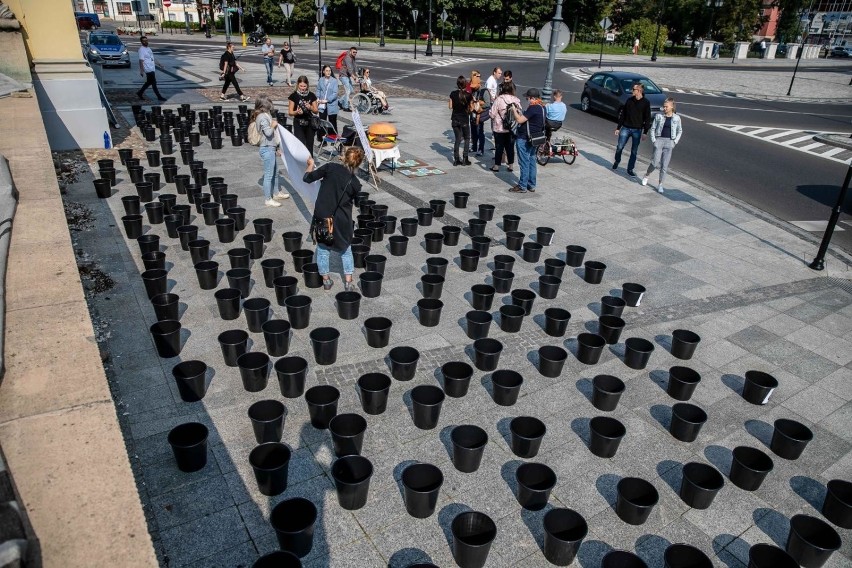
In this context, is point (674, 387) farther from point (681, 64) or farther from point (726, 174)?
point (681, 64)

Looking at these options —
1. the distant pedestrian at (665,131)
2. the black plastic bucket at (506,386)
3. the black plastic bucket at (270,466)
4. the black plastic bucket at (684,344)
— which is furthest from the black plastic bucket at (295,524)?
the distant pedestrian at (665,131)

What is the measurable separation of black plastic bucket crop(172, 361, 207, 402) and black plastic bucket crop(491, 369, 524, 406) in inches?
105

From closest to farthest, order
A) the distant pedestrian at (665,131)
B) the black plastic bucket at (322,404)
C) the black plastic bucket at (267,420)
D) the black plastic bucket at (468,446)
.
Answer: the black plastic bucket at (468,446) → the black plastic bucket at (267,420) → the black plastic bucket at (322,404) → the distant pedestrian at (665,131)

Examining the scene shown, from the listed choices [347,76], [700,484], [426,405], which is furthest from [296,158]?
[347,76]

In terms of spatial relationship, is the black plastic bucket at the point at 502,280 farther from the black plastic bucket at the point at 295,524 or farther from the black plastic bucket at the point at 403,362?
the black plastic bucket at the point at 295,524

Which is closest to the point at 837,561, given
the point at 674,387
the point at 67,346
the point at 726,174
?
the point at 674,387

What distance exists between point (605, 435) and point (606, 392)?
61 centimetres

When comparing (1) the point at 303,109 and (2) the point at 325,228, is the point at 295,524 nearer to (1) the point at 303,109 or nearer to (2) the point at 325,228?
(2) the point at 325,228

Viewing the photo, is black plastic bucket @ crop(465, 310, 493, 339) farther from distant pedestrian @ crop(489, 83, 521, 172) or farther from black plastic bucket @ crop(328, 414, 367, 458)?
distant pedestrian @ crop(489, 83, 521, 172)

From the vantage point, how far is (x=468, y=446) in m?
4.72

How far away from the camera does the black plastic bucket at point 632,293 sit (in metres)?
7.47

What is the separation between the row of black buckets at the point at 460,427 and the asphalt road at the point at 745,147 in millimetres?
7804

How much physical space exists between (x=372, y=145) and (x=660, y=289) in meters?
7.27

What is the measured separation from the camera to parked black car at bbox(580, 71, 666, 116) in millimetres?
21594
